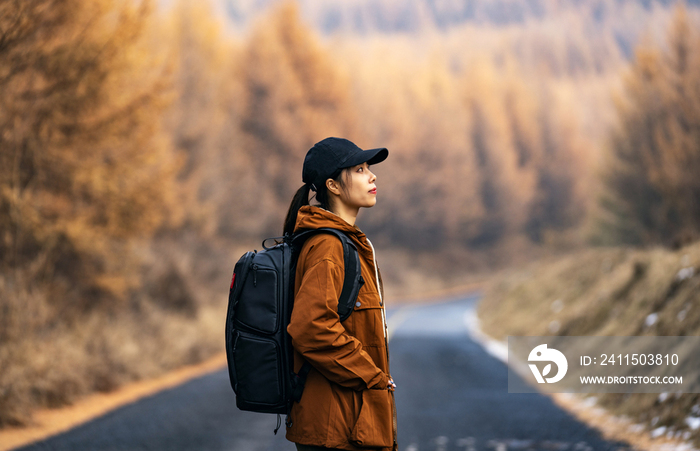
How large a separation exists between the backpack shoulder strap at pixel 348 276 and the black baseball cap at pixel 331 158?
266 mm

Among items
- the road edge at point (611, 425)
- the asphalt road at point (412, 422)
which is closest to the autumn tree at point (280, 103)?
the asphalt road at point (412, 422)

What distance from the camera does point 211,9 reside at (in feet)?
88.2

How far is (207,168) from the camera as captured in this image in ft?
81.9

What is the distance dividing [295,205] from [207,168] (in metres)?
22.3

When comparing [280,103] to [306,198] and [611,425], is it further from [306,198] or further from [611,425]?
[306,198]

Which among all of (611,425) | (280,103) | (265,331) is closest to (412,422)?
(611,425)

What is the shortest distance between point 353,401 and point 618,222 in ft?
81.2

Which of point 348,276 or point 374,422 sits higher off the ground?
point 348,276

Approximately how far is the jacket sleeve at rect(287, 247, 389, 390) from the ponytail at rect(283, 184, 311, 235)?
0.47m

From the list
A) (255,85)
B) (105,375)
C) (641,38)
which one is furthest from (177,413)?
(255,85)

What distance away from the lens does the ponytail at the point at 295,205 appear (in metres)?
3.20

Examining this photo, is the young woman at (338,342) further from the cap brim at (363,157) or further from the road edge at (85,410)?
the road edge at (85,410)

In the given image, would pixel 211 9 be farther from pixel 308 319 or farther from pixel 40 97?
pixel 308 319

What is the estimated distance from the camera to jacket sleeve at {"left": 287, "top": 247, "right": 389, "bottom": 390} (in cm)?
276
